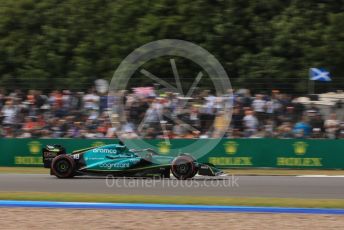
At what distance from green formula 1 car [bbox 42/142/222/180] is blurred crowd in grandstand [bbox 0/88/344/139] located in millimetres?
3089

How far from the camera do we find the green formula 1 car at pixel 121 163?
1328 cm

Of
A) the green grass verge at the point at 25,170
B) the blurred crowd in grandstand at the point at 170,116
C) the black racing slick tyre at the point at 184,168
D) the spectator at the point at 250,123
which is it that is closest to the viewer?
the black racing slick tyre at the point at 184,168

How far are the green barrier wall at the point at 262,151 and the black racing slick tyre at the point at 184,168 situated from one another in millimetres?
3635

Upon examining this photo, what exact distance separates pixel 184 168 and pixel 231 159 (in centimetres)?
413

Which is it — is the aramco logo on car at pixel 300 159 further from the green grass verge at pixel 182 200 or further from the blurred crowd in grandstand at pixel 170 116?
the green grass verge at pixel 182 200

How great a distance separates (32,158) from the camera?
706 inches

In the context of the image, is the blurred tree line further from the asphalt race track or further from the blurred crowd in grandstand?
the asphalt race track

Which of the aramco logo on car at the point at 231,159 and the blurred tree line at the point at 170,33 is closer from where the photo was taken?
the aramco logo on car at the point at 231,159

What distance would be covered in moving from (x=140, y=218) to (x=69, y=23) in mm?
20550

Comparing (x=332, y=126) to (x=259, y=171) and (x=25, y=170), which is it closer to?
(x=259, y=171)

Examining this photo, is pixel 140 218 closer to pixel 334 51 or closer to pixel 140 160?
pixel 140 160

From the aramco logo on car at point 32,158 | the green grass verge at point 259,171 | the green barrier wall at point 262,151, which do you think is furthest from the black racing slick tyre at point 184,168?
the aramco logo on car at point 32,158

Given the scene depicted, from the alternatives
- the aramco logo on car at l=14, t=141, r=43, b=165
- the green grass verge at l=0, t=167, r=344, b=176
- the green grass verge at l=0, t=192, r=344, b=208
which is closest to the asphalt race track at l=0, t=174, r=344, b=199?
the green grass verge at l=0, t=192, r=344, b=208

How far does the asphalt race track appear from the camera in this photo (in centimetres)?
1131
